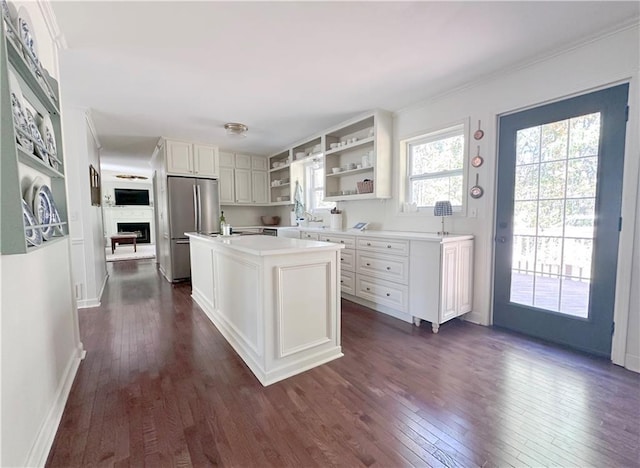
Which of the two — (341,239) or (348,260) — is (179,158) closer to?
(341,239)

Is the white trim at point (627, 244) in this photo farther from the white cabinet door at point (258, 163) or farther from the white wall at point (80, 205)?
the white cabinet door at point (258, 163)

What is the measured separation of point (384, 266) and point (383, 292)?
305mm

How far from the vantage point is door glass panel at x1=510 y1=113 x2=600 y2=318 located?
230cm

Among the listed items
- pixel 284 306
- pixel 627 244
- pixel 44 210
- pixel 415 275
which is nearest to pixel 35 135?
pixel 44 210

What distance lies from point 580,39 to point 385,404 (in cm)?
309

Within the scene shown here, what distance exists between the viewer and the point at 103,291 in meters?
4.34

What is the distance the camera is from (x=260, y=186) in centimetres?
631

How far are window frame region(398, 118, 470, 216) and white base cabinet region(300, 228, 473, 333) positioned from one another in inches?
20.3

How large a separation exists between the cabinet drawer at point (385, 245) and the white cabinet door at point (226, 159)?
3715mm

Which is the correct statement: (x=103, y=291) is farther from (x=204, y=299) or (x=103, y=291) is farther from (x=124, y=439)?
(x=124, y=439)

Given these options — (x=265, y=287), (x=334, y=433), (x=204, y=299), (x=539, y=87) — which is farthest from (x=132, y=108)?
(x=539, y=87)

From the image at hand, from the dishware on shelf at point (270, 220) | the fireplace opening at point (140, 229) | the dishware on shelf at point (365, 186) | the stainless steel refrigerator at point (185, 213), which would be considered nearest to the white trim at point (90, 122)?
the stainless steel refrigerator at point (185, 213)

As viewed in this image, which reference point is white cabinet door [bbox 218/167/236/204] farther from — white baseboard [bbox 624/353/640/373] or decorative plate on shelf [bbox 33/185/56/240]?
white baseboard [bbox 624/353/640/373]

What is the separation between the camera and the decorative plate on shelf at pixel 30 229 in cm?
129
